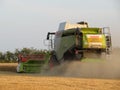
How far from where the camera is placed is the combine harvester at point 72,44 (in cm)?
2120

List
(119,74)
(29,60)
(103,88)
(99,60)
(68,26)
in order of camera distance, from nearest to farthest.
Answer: (103,88) < (119,74) < (99,60) < (68,26) < (29,60)

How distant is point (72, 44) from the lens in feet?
70.8

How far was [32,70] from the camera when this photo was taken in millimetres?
25125

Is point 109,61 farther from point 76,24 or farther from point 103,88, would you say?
point 103,88

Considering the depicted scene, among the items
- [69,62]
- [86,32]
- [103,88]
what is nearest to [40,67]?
[69,62]

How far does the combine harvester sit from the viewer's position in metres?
21.2

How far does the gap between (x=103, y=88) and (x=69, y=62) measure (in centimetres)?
1020

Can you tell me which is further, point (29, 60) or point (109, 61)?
point (29, 60)

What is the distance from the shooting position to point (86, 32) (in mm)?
21406

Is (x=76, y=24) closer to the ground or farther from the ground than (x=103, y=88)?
farther from the ground

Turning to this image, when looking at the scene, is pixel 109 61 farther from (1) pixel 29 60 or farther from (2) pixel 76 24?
(1) pixel 29 60

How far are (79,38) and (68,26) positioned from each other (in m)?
3.02

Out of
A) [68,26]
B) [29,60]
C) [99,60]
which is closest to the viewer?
[99,60]

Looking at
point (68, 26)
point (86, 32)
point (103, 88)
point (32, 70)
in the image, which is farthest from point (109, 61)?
point (103, 88)
